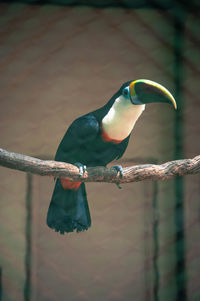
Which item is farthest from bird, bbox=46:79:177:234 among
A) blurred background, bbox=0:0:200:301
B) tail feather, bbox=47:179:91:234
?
blurred background, bbox=0:0:200:301

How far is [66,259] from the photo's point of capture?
3.19 feet

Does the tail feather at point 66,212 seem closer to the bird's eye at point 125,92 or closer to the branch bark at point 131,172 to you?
the branch bark at point 131,172

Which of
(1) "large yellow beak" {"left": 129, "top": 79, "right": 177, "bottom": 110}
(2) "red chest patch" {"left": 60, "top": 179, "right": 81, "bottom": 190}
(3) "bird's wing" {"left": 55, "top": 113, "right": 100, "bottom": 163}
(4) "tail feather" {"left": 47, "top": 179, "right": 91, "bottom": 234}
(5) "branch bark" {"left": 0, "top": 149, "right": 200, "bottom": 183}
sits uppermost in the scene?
(1) "large yellow beak" {"left": 129, "top": 79, "right": 177, "bottom": 110}

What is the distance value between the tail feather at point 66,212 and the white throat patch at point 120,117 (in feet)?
0.56

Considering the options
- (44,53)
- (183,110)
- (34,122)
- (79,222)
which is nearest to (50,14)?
(44,53)

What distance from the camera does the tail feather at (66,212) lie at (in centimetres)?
84

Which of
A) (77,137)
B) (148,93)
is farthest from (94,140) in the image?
(148,93)

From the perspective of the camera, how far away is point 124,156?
0.97m

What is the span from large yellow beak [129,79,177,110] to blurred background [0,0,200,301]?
0.55 ft

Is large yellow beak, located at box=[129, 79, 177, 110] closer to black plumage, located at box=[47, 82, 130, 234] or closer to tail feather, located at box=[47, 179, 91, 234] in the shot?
black plumage, located at box=[47, 82, 130, 234]

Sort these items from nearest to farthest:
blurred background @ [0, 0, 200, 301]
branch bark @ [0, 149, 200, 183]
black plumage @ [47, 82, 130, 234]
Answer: branch bark @ [0, 149, 200, 183]
black plumage @ [47, 82, 130, 234]
blurred background @ [0, 0, 200, 301]

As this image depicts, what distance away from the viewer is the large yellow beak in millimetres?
758

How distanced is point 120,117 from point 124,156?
177 mm

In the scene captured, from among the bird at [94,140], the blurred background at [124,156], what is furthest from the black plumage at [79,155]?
the blurred background at [124,156]
